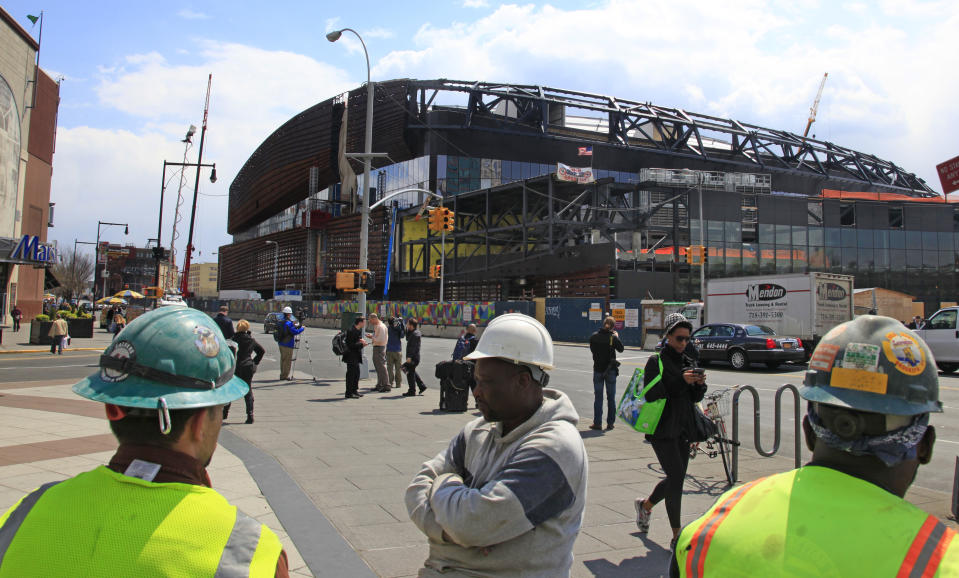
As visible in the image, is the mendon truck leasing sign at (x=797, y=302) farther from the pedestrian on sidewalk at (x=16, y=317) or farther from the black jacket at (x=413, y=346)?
the pedestrian on sidewalk at (x=16, y=317)

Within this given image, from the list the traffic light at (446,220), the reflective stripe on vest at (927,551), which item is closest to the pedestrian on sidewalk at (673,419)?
the reflective stripe on vest at (927,551)

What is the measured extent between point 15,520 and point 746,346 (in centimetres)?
2103

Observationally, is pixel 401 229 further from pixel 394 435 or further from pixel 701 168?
pixel 394 435

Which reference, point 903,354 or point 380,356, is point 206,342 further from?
point 380,356

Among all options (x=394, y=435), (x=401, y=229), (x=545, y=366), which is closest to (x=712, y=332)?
(x=394, y=435)

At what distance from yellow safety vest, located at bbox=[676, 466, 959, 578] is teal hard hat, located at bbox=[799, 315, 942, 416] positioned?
0.19 m

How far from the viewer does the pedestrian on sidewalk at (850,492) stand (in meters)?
Result: 1.24

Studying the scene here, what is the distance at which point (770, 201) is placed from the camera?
49.3 metres

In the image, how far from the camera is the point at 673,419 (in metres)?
4.86

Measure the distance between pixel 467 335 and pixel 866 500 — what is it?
11.4m

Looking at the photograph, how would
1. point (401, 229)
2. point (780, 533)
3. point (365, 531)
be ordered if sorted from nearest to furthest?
point (780, 533)
point (365, 531)
point (401, 229)

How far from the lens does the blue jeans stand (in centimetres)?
979

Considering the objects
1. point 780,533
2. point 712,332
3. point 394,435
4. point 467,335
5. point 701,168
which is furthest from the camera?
point 701,168

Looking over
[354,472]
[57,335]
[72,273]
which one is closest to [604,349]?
[354,472]
